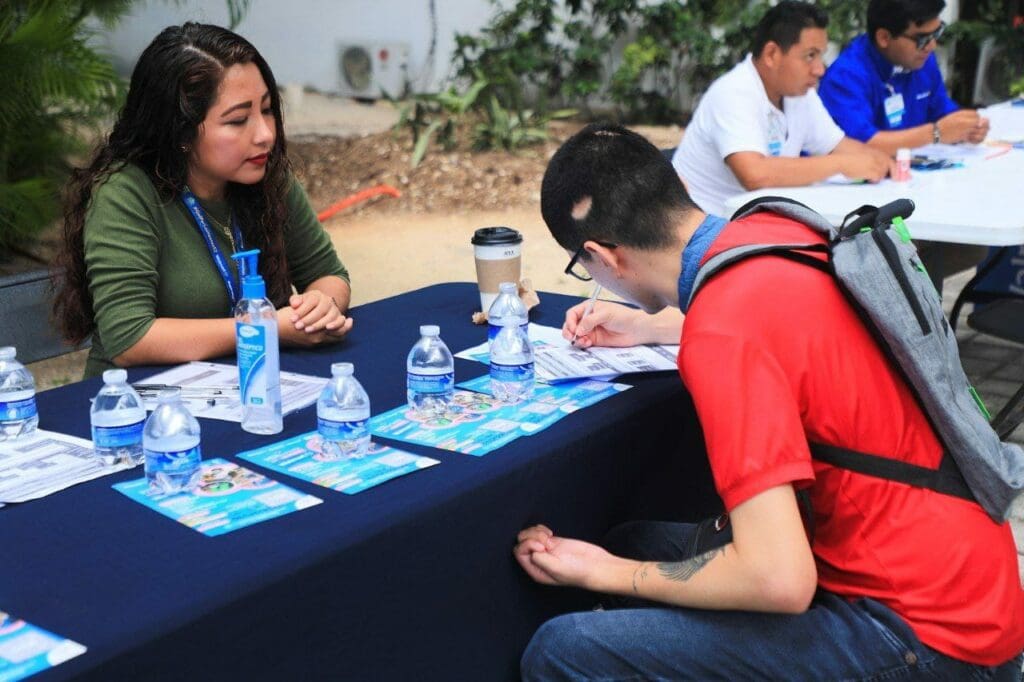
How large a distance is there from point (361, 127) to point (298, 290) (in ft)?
25.4

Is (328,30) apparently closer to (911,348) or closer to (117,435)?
(117,435)

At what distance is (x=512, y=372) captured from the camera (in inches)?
84.0

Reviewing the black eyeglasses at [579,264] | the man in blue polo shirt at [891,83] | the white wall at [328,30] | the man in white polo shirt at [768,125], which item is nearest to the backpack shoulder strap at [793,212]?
the black eyeglasses at [579,264]

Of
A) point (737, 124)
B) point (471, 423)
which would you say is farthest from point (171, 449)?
point (737, 124)

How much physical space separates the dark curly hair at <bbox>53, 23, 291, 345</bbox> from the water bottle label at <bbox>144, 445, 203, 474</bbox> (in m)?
1.03

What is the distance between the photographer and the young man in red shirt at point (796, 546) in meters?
1.53

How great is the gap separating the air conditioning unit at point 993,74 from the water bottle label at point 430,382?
1010 centimetres

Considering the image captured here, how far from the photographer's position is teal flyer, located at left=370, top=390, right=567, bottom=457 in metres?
1.90

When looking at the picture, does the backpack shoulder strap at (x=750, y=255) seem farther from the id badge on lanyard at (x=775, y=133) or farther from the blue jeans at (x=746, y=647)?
the id badge on lanyard at (x=775, y=133)

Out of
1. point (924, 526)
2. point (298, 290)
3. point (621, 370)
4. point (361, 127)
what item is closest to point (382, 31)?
point (361, 127)

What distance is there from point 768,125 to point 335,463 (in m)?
2.93

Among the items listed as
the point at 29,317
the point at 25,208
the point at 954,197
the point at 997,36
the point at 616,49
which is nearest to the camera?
the point at 29,317

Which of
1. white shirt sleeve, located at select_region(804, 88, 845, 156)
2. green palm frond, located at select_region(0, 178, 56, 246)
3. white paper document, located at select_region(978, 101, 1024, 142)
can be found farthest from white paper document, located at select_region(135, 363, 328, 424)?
white paper document, located at select_region(978, 101, 1024, 142)

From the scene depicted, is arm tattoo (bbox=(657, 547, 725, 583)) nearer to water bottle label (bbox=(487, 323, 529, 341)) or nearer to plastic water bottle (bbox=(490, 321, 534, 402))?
plastic water bottle (bbox=(490, 321, 534, 402))
